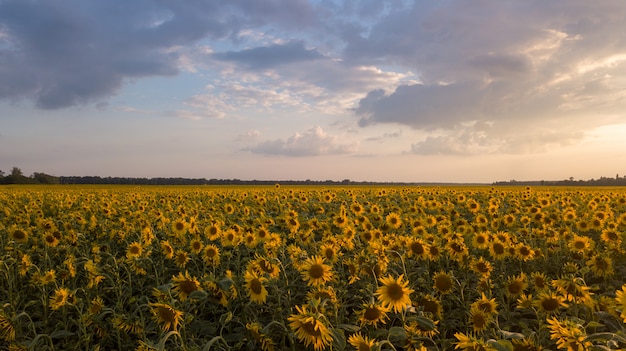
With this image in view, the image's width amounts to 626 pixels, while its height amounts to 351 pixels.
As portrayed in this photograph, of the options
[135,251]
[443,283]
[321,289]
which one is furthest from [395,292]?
[135,251]

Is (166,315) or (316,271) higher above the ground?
(316,271)

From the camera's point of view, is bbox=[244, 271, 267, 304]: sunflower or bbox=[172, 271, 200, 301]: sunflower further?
bbox=[244, 271, 267, 304]: sunflower

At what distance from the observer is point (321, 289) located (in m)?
5.00

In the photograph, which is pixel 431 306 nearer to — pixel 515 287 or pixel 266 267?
pixel 515 287

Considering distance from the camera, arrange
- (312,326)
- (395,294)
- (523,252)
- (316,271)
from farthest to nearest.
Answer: (523,252), (316,271), (395,294), (312,326)

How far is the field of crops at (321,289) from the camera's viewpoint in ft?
13.8

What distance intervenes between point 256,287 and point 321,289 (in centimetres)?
73

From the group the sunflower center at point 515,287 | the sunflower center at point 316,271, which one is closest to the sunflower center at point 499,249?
the sunflower center at point 515,287

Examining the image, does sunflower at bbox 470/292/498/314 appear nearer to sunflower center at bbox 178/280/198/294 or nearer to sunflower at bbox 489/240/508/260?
sunflower center at bbox 178/280/198/294

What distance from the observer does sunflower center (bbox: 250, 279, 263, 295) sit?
16.4ft

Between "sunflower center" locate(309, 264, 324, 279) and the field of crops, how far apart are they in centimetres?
1

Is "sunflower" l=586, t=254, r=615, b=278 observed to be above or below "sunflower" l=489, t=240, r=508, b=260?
below

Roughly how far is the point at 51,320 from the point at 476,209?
1137cm

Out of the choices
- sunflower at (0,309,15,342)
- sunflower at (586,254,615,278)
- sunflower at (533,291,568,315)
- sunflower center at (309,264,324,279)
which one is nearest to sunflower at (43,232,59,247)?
sunflower at (0,309,15,342)
